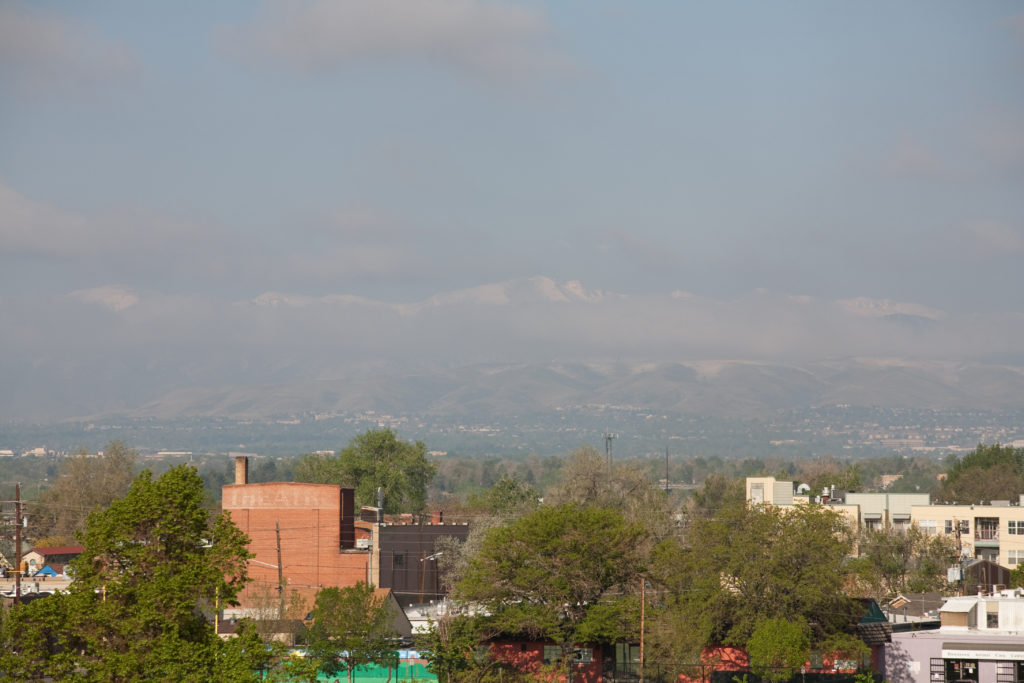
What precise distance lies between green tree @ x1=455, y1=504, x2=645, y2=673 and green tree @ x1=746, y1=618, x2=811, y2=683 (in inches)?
229

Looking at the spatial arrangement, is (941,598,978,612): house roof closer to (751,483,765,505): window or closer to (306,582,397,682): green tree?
(306,582,397,682): green tree

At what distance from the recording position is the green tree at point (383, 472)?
137125mm

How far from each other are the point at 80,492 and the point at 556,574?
3617 inches

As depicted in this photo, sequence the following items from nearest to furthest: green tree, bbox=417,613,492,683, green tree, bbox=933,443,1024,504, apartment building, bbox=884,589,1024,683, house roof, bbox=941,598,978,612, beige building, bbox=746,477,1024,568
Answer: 1. apartment building, bbox=884,589,1024,683
2. green tree, bbox=417,613,492,683
3. house roof, bbox=941,598,978,612
4. beige building, bbox=746,477,1024,568
5. green tree, bbox=933,443,1024,504

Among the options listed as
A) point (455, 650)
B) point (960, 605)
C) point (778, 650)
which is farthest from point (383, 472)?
point (778, 650)

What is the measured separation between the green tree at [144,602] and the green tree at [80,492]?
9834 cm

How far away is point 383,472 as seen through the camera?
451 feet

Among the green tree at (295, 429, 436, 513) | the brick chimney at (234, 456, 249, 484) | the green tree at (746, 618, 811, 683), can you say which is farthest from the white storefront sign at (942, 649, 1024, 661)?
the green tree at (295, 429, 436, 513)

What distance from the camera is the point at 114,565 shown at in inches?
1176

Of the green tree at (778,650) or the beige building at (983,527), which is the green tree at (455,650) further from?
the beige building at (983,527)

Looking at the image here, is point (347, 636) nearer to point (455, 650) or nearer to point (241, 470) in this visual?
point (455, 650)

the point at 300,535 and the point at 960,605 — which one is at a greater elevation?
the point at 300,535

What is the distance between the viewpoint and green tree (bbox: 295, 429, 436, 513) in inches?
5399

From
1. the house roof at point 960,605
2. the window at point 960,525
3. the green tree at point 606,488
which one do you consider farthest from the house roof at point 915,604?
the window at point 960,525
